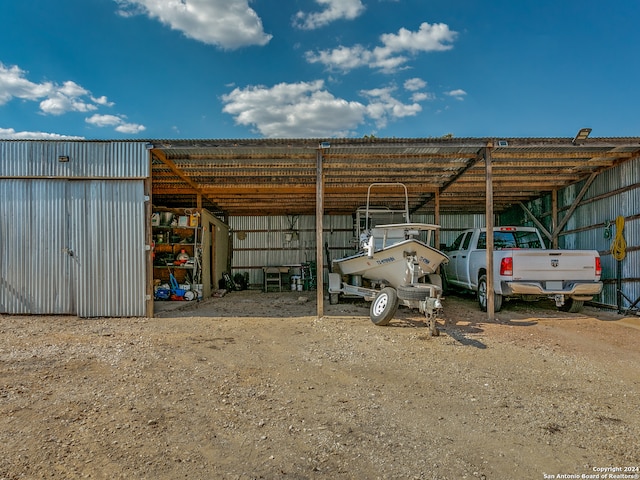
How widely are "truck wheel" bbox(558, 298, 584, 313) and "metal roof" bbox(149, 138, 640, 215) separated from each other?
3.37 m

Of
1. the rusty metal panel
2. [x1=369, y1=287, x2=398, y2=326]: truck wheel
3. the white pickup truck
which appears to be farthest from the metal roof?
[x1=369, y1=287, x2=398, y2=326]: truck wheel

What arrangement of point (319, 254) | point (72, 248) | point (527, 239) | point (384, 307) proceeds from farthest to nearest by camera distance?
point (527, 239) < point (319, 254) < point (72, 248) < point (384, 307)

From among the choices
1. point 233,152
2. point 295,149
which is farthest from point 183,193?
point 295,149

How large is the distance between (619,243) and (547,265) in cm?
240

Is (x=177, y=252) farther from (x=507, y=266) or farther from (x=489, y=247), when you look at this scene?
(x=507, y=266)

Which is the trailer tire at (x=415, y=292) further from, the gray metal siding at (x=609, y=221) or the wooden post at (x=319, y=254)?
the gray metal siding at (x=609, y=221)

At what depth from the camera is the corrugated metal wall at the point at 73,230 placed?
8.11 metres

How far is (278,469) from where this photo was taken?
8.82ft

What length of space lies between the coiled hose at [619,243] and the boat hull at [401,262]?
395 cm

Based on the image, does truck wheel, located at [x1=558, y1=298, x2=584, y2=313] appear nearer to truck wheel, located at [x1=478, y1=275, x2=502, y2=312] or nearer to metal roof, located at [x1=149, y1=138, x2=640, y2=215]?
truck wheel, located at [x1=478, y1=275, x2=502, y2=312]

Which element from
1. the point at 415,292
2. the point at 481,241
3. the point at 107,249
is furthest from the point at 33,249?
the point at 481,241

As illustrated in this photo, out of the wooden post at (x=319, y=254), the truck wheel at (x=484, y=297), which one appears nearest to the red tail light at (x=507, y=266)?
the truck wheel at (x=484, y=297)

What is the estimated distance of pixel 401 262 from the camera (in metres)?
8.24

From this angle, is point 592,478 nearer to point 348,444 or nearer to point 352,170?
point 348,444
